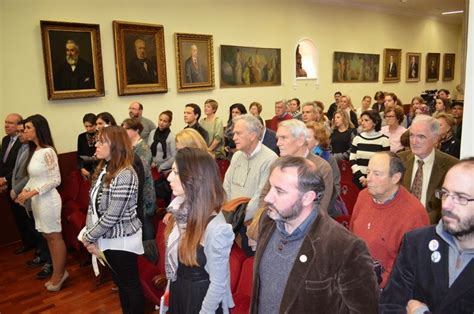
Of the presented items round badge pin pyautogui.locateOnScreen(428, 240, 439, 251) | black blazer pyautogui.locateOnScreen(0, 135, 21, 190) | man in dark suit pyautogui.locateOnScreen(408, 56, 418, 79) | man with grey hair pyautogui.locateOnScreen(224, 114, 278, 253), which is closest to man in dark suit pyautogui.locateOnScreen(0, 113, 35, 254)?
black blazer pyautogui.locateOnScreen(0, 135, 21, 190)

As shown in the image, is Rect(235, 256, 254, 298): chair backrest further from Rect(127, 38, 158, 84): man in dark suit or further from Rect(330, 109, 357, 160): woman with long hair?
Rect(127, 38, 158, 84): man in dark suit

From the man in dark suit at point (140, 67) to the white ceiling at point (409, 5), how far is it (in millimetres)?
6110

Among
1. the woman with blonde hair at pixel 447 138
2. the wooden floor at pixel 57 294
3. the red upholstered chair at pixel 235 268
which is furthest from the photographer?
the woman with blonde hair at pixel 447 138

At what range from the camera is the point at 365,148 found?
18.6ft

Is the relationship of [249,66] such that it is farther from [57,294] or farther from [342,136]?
[57,294]

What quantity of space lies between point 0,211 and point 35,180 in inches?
101

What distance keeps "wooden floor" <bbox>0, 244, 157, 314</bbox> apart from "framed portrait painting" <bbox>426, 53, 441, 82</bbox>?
53.9 ft

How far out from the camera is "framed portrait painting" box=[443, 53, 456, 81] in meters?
18.5

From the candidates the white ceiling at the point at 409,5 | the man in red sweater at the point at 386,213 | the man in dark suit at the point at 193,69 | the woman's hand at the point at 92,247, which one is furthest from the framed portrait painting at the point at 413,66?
the woman's hand at the point at 92,247

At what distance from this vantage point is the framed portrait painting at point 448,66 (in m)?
18.5

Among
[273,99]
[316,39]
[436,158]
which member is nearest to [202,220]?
[436,158]

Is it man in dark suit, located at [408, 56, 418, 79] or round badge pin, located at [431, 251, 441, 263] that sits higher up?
man in dark suit, located at [408, 56, 418, 79]

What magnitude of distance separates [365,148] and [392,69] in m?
11.2

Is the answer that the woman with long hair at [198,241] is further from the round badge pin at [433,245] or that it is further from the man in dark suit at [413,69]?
the man in dark suit at [413,69]
